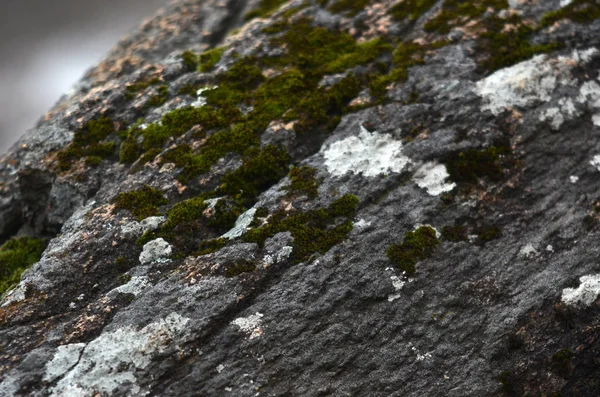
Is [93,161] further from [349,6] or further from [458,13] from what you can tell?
A: [458,13]

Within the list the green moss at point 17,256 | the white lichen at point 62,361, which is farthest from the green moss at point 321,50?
the white lichen at point 62,361

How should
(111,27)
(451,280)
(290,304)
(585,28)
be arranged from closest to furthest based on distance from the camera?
(290,304), (451,280), (585,28), (111,27)

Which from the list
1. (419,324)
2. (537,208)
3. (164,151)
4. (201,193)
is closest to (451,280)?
(419,324)

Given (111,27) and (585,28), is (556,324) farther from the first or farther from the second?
(111,27)

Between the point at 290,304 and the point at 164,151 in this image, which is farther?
the point at 164,151

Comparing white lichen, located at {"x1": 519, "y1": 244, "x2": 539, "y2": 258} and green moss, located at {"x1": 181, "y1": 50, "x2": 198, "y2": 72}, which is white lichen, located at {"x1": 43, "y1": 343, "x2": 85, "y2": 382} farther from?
white lichen, located at {"x1": 519, "y1": 244, "x2": 539, "y2": 258}
